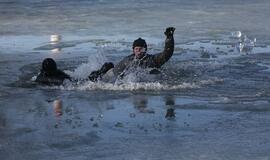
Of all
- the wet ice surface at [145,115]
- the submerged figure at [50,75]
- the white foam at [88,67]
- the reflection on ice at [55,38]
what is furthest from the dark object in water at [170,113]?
the reflection on ice at [55,38]

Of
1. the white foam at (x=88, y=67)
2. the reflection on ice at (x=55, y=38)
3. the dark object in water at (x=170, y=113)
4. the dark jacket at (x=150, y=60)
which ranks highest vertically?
the reflection on ice at (x=55, y=38)

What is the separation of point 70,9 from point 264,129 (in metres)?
18.1

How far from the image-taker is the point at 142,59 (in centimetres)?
938

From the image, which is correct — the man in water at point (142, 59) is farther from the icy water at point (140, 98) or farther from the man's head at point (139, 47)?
the icy water at point (140, 98)

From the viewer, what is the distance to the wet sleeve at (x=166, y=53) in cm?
928

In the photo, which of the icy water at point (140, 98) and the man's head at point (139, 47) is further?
the man's head at point (139, 47)

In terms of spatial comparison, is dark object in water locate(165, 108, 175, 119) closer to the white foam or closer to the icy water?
the icy water

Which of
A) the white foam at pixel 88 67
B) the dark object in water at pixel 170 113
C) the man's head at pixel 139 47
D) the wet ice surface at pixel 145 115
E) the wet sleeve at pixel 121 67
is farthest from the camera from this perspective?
the white foam at pixel 88 67

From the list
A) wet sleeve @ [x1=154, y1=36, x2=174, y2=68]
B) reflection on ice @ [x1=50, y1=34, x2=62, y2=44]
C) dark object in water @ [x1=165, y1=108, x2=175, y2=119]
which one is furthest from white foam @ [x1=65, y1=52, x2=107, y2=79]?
dark object in water @ [x1=165, y1=108, x2=175, y2=119]

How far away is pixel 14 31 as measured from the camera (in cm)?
1686

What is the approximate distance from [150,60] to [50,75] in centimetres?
153

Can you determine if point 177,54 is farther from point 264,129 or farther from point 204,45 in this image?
point 264,129

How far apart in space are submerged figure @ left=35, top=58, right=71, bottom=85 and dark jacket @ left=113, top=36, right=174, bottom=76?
0.83 metres

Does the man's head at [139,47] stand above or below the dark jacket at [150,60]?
above
